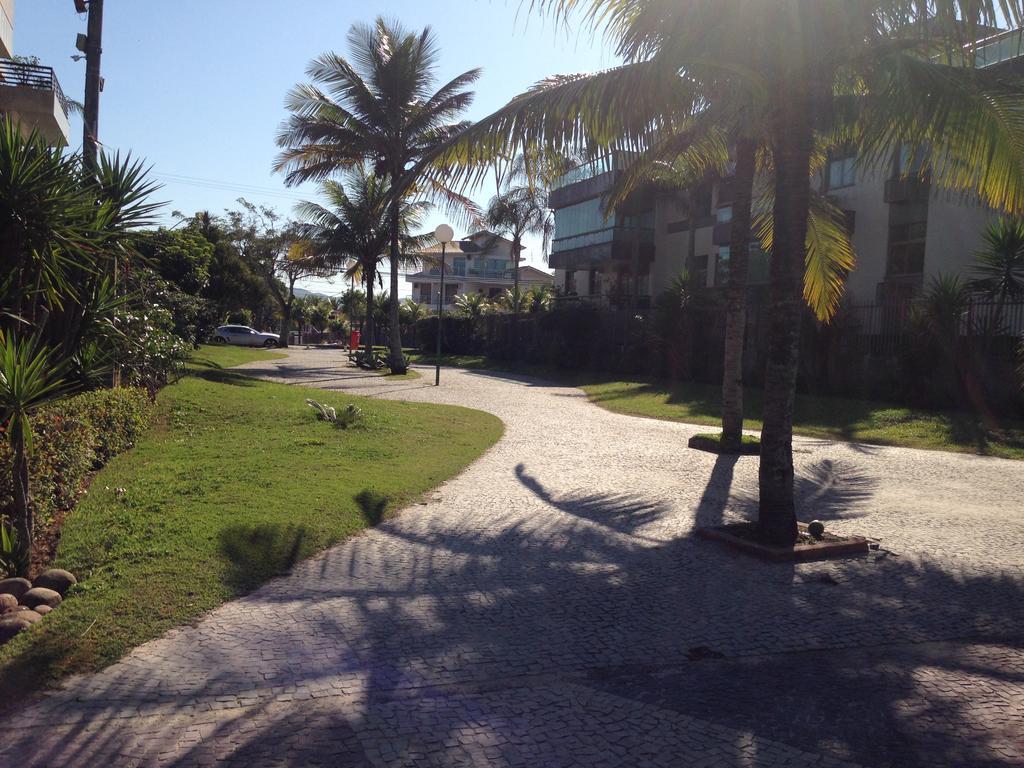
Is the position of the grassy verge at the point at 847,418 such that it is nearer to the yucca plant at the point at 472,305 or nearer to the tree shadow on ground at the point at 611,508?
the tree shadow on ground at the point at 611,508

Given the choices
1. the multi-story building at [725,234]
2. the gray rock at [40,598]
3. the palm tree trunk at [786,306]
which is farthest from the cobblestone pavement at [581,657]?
the multi-story building at [725,234]

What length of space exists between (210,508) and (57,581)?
1895mm

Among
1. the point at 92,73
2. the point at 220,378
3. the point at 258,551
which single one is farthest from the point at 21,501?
the point at 220,378

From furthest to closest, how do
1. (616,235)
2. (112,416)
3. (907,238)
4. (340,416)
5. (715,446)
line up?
1. (616,235)
2. (907,238)
3. (340,416)
4. (715,446)
5. (112,416)

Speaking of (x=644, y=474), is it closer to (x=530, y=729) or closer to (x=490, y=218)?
(x=530, y=729)

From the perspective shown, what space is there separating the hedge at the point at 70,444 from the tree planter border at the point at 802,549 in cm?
534

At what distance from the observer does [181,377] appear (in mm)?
16828

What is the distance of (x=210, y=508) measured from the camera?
7281mm

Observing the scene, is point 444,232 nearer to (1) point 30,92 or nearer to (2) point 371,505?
(1) point 30,92

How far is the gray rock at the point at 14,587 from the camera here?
5.30 meters

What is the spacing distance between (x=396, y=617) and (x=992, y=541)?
204 inches

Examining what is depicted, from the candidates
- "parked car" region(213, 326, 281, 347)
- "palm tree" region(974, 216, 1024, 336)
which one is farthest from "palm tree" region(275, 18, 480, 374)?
"parked car" region(213, 326, 281, 347)

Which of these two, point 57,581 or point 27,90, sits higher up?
point 27,90

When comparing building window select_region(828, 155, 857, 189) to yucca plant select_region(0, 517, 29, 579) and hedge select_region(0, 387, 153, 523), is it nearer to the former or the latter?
hedge select_region(0, 387, 153, 523)
